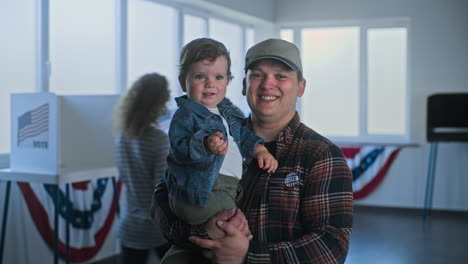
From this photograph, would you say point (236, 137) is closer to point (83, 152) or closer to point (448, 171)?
point (83, 152)

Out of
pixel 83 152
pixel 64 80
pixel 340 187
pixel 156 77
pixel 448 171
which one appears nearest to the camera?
pixel 340 187

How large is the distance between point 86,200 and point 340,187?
10.8 ft

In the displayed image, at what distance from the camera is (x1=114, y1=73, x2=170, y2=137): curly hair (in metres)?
2.79

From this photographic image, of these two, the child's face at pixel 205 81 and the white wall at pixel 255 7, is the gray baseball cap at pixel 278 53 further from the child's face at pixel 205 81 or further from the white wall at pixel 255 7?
the white wall at pixel 255 7

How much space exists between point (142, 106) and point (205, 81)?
1.27m

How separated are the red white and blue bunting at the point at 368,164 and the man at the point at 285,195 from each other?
5960 mm

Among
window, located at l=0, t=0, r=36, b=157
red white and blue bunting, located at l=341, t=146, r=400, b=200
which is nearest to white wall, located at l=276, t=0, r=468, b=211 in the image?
red white and blue bunting, located at l=341, t=146, r=400, b=200

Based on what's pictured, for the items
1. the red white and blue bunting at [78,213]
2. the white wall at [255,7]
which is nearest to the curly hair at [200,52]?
the red white and blue bunting at [78,213]

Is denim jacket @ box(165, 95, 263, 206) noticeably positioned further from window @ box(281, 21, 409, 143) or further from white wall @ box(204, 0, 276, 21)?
window @ box(281, 21, 409, 143)

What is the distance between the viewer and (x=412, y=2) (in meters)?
7.31

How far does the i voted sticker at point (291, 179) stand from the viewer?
1509 mm

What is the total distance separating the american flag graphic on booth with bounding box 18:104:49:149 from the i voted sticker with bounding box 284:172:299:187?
2142mm

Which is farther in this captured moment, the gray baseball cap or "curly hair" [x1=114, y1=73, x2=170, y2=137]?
"curly hair" [x1=114, y1=73, x2=170, y2=137]

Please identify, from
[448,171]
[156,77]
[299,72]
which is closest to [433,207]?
[448,171]
